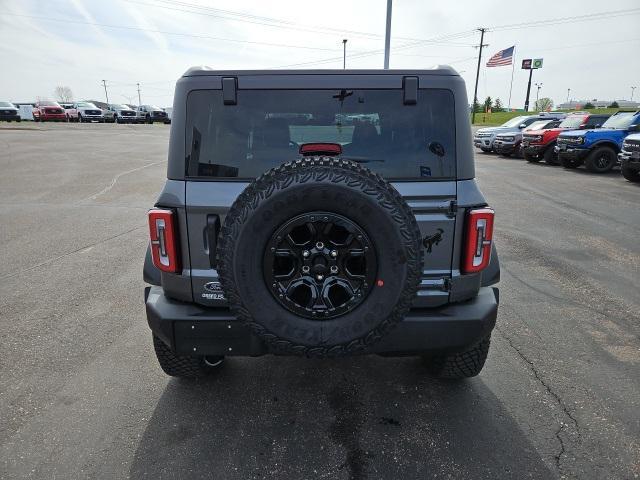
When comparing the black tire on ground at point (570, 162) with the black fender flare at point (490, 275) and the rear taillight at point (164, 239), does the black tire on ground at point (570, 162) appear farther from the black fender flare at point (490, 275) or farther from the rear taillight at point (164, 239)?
the rear taillight at point (164, 239)

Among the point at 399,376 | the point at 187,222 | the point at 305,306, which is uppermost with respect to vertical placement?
the point at 187,222

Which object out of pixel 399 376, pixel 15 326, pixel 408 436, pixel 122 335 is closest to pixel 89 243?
pixel 15 326

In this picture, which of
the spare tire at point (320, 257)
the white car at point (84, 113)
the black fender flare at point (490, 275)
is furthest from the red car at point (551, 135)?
the white car at point (84, 113)

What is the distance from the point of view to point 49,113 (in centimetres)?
3931

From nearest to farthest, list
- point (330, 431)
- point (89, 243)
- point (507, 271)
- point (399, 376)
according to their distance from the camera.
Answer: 1. point (330, 431)
2. point (399, 376)
3. point (507, 271)
4. point (89, 243)

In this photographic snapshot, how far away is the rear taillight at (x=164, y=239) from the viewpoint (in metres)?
2.33

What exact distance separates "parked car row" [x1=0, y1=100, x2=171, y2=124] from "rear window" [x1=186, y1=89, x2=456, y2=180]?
1666 inches

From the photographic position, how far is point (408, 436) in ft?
8.09

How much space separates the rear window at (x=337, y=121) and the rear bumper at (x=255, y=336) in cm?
77

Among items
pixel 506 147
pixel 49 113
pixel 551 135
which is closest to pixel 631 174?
pixel 551 135

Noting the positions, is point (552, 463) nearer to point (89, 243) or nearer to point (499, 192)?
point (89, 243)

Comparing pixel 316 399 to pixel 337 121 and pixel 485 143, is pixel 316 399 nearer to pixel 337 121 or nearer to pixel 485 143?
pixel 337 121

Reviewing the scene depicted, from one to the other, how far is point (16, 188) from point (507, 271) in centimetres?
1068

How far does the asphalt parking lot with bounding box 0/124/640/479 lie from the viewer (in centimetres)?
226
